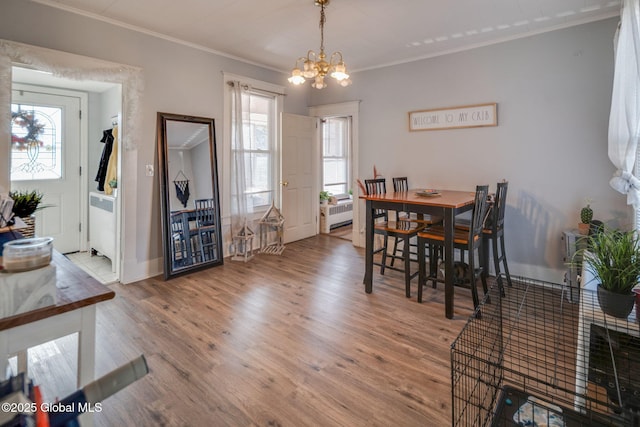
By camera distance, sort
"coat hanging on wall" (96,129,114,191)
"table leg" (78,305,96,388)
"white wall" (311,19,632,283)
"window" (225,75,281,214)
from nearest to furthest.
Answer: "table leg" (78,305,96,388), "white wall" (311,19,632,283), "coat hanging on wall" (96,129,114,191), "window" (225,75,281,214)

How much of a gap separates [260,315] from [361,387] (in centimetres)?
119

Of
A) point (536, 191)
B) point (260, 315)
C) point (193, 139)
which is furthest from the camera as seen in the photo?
point (193, 139)

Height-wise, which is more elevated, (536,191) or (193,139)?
(193,139)

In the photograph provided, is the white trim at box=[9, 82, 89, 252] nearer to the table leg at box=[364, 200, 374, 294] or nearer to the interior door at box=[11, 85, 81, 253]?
the interior door at box=[11, 85, 81, 253]

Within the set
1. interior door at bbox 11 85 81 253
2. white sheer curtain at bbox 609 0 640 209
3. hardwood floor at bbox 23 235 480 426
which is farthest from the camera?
interior door at bbox 11 85 81 253

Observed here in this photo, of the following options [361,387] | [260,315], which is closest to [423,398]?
[361,387]

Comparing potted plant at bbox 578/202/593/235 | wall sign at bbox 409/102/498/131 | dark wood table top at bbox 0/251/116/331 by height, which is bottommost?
dark wood table top at bbox 0/251/116/331

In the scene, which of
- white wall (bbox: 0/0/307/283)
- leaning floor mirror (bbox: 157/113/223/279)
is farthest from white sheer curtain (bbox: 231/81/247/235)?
leaning floor mirror (bbox: 157/113/223/279)

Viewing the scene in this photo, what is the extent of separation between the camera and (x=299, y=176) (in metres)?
5.51

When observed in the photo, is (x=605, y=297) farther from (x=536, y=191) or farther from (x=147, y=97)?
(x=147, y=97)

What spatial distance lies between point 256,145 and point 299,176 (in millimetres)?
925

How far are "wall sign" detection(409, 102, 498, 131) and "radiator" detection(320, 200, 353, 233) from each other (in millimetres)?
2272

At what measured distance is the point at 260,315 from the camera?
2877 millimetres

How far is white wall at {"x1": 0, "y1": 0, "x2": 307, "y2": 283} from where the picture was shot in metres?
2.95
